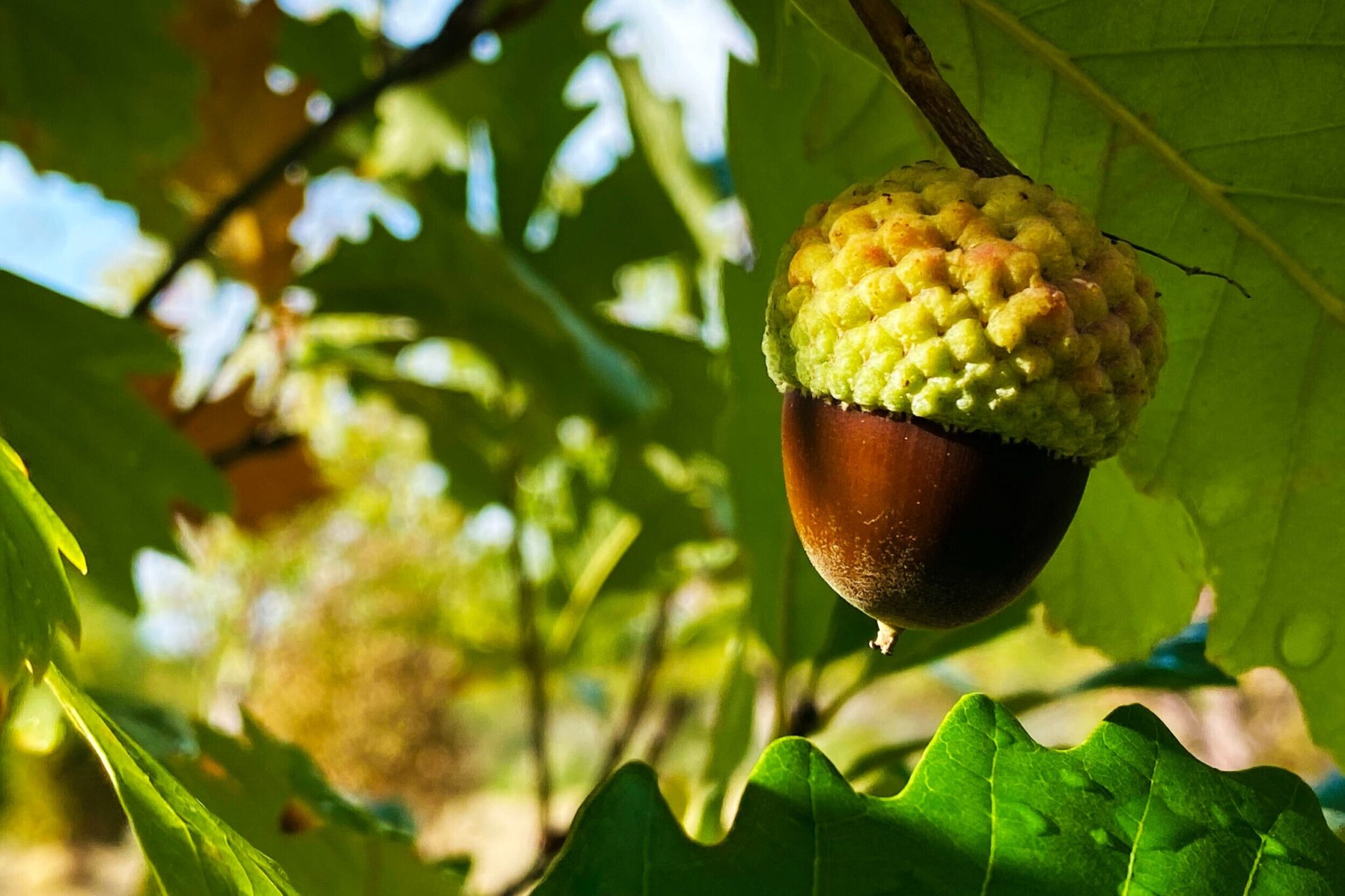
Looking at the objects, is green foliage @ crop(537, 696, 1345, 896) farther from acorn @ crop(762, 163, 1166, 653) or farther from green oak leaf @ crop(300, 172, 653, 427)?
green oak leaf @ crop(300, 172, 653, 427)

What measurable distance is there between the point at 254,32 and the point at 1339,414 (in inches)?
66.7

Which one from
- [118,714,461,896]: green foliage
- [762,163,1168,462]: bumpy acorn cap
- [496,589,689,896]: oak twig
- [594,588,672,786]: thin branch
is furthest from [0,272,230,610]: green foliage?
[762,163,1168,462]: bumpy acorn cap

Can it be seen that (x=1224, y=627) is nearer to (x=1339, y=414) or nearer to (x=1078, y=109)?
(x=1339, y=414)

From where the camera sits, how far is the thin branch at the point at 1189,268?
678 mm

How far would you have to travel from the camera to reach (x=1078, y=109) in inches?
27.2

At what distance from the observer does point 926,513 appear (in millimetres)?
586

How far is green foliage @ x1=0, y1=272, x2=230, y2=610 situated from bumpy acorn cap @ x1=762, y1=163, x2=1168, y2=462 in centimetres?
79

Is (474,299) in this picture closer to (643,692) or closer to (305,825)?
(643,692)

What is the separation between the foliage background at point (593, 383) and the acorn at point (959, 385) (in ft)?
0.38

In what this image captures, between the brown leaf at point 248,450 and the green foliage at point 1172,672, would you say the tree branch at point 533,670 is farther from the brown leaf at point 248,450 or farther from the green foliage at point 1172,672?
the green foliage at point 1172,672

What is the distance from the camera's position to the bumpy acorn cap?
596 millimetres

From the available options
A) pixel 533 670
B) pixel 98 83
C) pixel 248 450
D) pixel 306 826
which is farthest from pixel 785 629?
pixel 98 83

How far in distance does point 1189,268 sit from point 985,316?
168 mm

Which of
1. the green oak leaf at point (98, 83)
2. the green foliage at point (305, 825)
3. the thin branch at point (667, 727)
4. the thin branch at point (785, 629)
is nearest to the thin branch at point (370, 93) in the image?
the green oak leaf at point (98, 83)
